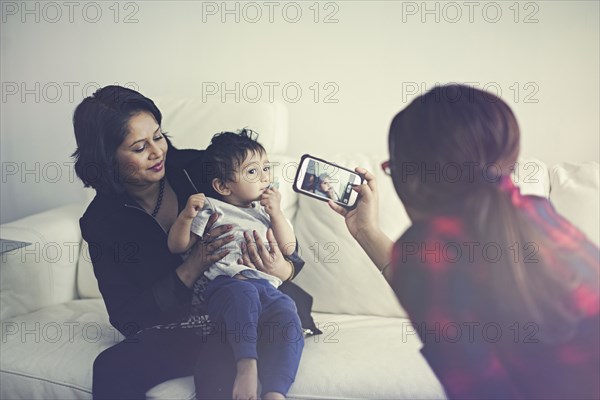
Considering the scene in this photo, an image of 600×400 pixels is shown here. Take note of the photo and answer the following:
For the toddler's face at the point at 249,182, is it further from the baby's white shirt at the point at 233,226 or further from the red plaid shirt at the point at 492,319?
the red plaid shirt at the point at 492,319

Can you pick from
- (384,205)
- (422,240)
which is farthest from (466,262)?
(384,205)

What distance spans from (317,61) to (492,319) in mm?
793

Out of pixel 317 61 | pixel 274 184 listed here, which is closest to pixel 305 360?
pixel 274 184

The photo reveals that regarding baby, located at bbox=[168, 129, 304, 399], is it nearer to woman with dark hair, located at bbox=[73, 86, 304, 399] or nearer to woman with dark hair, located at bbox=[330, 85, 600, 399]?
woman with dark hair, located at bbox=[73, 86, 304, 399]

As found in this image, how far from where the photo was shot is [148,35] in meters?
1.79

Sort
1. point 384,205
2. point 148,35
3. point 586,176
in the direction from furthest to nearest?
point 148,35
point 586,176
point 384,205

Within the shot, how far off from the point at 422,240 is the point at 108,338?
67cm

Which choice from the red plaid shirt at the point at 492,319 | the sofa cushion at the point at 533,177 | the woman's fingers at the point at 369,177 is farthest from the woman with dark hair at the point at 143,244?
the sofa cushion at the point at 533,177

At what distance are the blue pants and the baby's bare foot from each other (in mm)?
12

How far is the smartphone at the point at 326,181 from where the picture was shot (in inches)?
56.7

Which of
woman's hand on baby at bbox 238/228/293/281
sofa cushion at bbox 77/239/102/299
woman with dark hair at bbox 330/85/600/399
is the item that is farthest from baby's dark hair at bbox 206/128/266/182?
sofa cushion at bbox 77/239/102/299

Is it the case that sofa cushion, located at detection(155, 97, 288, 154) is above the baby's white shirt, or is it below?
above

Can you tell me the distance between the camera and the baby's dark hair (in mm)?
1414

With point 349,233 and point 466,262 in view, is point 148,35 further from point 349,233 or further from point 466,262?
point 466,262
